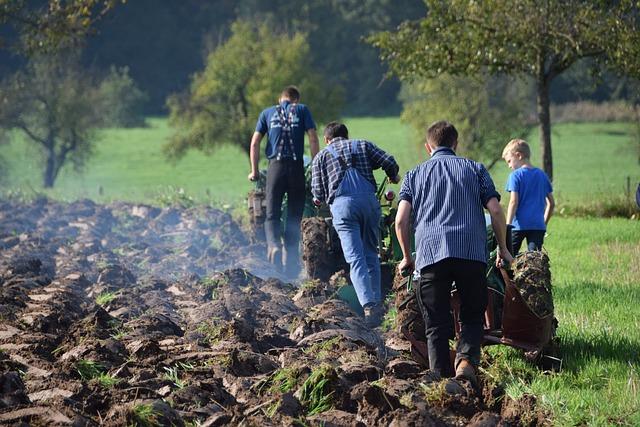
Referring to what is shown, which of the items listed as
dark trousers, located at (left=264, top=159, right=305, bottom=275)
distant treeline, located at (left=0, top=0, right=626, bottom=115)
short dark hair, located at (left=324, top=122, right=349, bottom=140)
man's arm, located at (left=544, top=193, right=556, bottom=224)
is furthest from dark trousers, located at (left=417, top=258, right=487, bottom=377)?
distant treeline, located at (left=0, top=0, right=626, bottom=115)

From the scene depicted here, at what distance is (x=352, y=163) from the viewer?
1039 cm

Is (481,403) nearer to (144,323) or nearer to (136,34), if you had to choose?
(144,323)

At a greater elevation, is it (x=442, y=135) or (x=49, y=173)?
(x=442, y=135)

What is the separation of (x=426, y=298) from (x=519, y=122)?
31.3 m

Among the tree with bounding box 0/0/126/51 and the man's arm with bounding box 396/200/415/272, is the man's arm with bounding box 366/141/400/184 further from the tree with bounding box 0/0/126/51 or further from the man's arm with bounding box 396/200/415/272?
the tree with bounding box 0/0/126/51

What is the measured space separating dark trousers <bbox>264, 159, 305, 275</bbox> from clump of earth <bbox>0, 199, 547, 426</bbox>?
1.64 ft

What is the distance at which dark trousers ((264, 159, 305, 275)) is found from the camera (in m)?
12.8

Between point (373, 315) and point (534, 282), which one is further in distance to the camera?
point (373, 315)

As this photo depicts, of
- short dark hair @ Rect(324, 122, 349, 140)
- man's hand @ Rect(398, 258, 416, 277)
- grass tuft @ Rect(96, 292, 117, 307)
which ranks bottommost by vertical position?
grass tuft @ Rect(96, 292, 117, 307)

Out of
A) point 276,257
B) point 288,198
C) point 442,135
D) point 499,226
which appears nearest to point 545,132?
point 276,257

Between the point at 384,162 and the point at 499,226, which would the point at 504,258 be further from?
the point at 384,162

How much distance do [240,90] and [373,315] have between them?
25528 millimetres

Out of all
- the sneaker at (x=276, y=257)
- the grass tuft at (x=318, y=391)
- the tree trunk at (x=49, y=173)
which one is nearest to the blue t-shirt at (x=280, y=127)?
the sneaker at (x=276, y=257)

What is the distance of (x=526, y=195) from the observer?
1088cm
